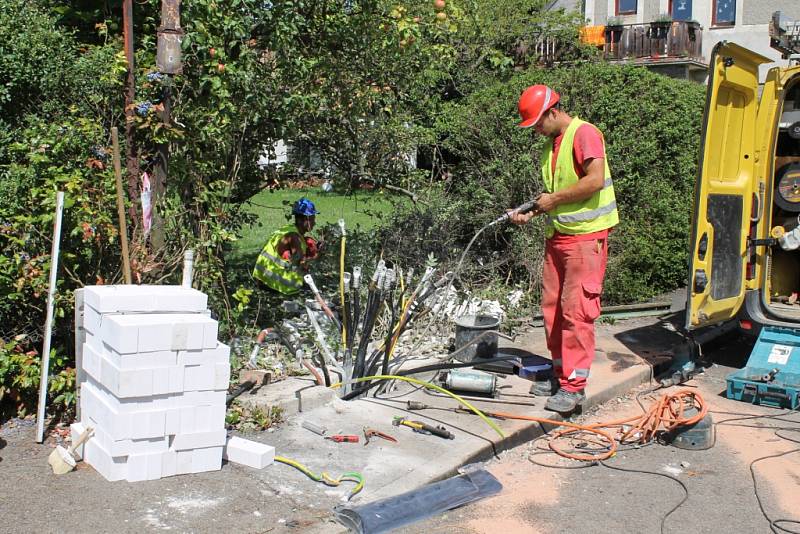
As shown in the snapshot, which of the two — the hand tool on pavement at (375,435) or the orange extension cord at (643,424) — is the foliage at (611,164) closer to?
the orange extension cord at (643,424)

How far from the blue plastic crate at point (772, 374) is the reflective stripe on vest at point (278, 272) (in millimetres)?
3850

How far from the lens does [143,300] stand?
423 centimetres

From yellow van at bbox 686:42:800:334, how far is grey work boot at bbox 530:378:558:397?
1.30 meters

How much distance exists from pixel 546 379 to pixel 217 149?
303cm

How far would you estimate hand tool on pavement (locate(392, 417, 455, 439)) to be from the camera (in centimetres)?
487

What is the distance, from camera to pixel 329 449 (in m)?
4.62

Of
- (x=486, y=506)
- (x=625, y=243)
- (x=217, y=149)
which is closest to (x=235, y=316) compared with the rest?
(x=217, y=149)

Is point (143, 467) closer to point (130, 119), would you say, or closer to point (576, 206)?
point (130, 119)

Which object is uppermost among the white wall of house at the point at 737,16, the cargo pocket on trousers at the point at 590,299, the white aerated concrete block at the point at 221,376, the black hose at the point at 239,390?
the white wall of house at the point at 737,16

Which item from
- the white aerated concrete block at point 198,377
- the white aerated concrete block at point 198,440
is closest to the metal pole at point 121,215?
the white aerated concrete block at point 198,377

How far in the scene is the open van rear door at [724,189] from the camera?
6227mm

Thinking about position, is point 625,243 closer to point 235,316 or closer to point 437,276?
point 437,276

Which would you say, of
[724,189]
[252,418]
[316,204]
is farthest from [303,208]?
→ [316,204]

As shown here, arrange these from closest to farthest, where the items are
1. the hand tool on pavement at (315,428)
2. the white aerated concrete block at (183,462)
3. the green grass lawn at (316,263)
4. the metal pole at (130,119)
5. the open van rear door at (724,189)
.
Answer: the white aerated concrete block at (183,462) < the hand tool on pavement at (315,428) < the metal pole at (130,119) < the open van rear door at (724,189) < the green grass lawn at (316,263)
